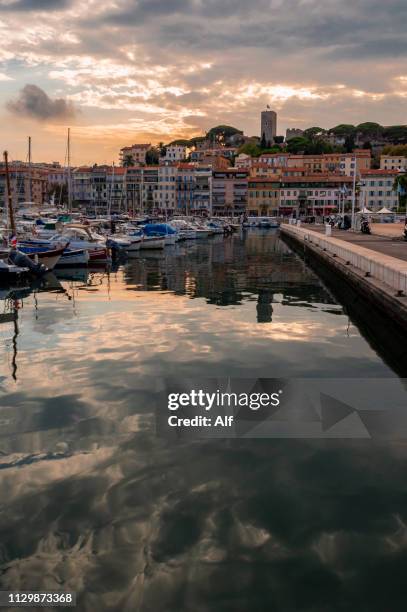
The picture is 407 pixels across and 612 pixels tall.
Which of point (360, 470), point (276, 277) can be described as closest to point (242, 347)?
point (360, 470)

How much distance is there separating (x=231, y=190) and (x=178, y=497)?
143505mm

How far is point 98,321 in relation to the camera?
20.8m

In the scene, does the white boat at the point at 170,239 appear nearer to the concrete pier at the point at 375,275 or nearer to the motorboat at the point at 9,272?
the concrete pier at the point at 375,275

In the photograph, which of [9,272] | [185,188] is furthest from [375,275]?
[185,188]

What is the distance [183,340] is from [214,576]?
1145 cm

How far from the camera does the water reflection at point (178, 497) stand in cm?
631

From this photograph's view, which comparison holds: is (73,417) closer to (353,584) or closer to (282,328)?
(353,584)

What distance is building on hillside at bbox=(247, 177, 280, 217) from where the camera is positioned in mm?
145250

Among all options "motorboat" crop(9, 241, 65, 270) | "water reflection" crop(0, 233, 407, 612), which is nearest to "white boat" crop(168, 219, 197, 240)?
"motorboat" crop(9, 241, 65, 270)

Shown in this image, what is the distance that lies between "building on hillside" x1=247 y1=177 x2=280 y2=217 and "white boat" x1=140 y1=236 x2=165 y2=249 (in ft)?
302

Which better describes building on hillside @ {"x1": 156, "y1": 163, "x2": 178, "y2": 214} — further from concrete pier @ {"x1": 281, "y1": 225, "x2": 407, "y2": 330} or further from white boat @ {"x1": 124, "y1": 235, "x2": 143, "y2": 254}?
concrete pier @ {"x1": 281, "y1": 225, "x2": 407, "y2": 330}

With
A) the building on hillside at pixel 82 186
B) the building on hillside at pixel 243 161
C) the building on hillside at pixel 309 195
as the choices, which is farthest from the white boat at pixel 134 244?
the building on hillside at pixel 243 161

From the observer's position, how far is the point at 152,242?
57.3 metres

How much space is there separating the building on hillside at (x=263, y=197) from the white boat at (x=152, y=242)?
9196 centimetres
